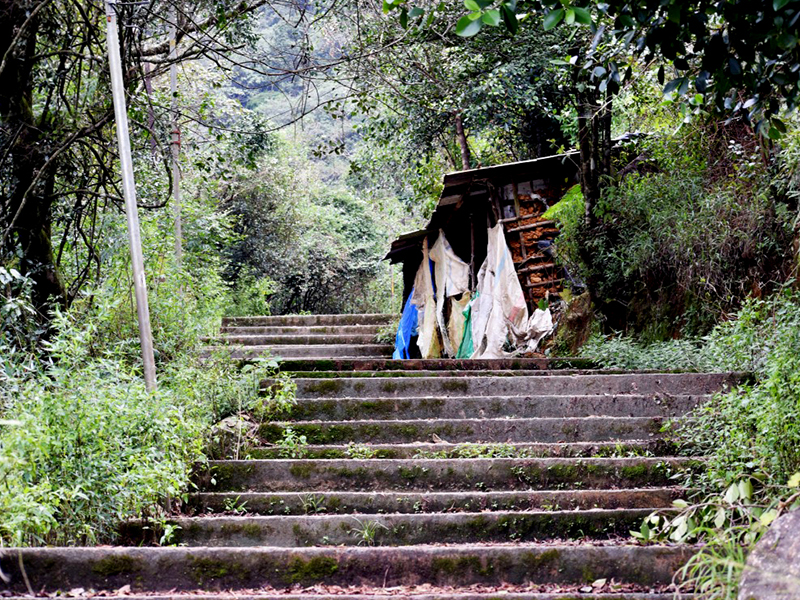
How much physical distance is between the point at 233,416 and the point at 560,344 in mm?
5021

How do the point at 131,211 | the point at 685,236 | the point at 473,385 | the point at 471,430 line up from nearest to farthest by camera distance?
the point at 131,211
the point at 471,430
the point at 473,385
the point at 685,236

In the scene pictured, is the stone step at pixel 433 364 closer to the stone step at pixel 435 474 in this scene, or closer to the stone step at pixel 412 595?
the stone step at pixel 435 474

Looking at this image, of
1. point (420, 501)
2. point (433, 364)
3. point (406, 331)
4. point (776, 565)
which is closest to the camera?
point (776, 565)

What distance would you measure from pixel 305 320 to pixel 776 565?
12731 mm

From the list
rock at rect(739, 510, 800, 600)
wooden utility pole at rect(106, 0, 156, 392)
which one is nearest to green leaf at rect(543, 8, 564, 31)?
rock at rect(739, 510, 800, 600)

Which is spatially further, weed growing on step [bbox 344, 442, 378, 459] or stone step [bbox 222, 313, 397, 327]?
stone step [bbox 222, 313, 397, 327]

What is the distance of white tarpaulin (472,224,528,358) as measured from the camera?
10227 millimetres

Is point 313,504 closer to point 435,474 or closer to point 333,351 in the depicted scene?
point 435,474

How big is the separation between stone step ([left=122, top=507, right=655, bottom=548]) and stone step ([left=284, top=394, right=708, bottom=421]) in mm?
1717

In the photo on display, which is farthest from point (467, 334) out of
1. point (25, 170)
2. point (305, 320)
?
point (25, 170)

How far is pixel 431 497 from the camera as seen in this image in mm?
4523

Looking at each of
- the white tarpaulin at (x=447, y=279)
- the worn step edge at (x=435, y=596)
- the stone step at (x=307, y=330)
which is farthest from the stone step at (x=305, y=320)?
the worn step edge at (x=435, y=596)

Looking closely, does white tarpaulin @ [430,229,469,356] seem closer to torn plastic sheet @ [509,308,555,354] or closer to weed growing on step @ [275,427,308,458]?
torn plastic sheet @ [509,308,555,354]

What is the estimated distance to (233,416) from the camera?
5.52 meters
